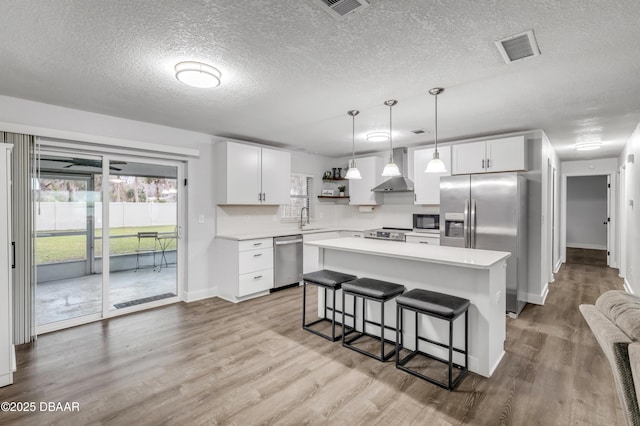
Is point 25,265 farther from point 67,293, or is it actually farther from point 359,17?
point 359,17

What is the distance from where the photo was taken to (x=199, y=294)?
4.53 meters

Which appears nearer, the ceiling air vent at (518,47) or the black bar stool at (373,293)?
the ceiling air vent at (518,47)

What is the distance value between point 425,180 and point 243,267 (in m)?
3.19

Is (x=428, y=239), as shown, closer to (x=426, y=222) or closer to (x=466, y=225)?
(x=426, y=222)

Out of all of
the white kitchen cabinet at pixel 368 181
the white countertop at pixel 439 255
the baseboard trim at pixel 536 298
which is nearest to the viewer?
the white countertop at pixel 439 255

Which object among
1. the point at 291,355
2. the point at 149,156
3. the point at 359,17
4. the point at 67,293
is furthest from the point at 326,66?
the point at 67,293

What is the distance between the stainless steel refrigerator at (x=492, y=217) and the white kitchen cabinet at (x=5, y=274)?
457 centimetres

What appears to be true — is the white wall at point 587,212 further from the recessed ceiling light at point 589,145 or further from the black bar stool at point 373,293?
the black bar stool at point 373,293

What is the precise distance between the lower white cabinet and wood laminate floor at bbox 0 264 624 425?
0.87m

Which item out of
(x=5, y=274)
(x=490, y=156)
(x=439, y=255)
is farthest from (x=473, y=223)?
(x=5, y=274)

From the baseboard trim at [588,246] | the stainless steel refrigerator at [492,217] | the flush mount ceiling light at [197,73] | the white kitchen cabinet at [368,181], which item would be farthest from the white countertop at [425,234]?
the baseboard trim at [588,246]

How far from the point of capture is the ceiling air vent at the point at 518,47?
1928mm

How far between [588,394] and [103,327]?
14.9 ft

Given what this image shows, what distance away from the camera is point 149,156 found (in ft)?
Answer: 13.4
